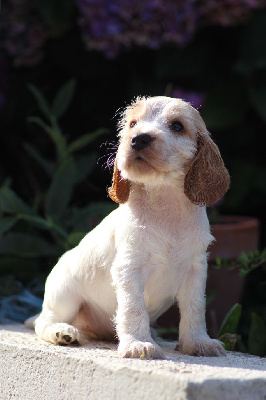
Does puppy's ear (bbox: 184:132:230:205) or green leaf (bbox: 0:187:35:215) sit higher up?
puppy's ear (bbox: 184:132:230:205)

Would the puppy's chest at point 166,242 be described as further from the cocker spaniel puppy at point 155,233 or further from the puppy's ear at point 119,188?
the puppy's ear at point 119,188

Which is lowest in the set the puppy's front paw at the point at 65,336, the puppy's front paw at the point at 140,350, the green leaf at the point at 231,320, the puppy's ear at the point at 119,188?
the green leaf at the point at 231,320

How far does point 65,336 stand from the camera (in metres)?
2.48

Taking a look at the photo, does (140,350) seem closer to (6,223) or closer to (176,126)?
(176,126)

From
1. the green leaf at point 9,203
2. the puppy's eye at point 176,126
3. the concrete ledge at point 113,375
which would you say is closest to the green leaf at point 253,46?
the green leaf at point 9,203

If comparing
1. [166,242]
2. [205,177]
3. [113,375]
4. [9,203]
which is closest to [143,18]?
[9,203]

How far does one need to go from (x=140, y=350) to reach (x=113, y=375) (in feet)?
0.62

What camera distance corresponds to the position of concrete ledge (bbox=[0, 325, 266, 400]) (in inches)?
74.7

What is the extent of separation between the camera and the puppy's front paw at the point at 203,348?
2408 mm

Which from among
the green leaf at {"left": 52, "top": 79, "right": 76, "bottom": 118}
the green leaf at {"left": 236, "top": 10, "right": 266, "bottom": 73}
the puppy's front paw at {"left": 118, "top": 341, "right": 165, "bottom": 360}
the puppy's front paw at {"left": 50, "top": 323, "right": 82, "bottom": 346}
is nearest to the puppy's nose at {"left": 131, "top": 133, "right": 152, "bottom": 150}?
the puppy's front paw at {"left": 118, "top": 341, "right": 165, "bottom": 360}

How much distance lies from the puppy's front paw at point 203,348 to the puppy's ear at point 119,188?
0.57 meters

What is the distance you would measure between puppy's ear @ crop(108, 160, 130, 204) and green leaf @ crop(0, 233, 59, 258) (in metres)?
1.27

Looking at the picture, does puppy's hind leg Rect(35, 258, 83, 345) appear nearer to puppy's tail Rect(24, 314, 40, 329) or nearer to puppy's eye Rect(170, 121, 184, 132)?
puppy's tail Rect(24, 314, 40, 329)

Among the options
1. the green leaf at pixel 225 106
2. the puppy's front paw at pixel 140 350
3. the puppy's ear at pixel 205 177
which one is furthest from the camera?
the green leaf at pixel 225 106
